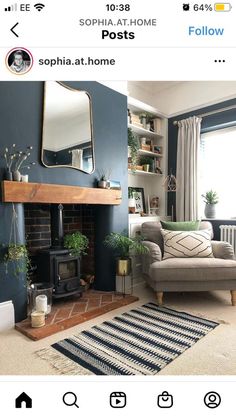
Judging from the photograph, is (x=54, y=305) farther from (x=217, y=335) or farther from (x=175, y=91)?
(x=175, y=91)

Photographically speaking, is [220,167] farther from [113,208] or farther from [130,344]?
→ [130,344]

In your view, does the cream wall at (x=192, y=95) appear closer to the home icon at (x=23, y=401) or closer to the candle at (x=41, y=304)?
the candle at (x=41, y=304)

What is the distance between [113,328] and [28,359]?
61 cm

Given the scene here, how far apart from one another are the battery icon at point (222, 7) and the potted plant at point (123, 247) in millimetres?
1852

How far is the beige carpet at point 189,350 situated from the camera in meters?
1.21

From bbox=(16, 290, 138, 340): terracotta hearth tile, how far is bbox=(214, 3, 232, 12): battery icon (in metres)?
1.84

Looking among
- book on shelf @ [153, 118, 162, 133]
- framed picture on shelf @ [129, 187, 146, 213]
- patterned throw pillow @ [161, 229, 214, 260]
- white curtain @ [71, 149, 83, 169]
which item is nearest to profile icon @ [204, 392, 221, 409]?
patterned throw pillow @ [161, 229, 214, 260]

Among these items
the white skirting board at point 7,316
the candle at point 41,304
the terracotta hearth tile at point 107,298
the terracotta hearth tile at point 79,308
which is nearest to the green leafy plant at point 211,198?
the terracotta hearth tile at point 107,298

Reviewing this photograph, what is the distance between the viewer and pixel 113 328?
66.9 inches

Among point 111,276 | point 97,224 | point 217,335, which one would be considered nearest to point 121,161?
point 97,224

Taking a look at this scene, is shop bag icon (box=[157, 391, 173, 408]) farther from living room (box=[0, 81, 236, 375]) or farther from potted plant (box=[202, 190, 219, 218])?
potted plant (box=[202, 190, 219, 218])

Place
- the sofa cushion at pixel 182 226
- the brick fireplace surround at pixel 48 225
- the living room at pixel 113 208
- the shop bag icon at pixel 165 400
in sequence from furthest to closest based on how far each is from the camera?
1. the sofa cushion at pixel 182 226
2. the brick fireplace surround at pixel 48 225
3. the living room at pixel 113 208
4. the shop bag icon at pixel 165 400

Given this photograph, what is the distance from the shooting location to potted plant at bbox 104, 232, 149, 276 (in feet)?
7.45

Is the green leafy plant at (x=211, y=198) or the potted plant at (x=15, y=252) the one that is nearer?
the potted plant at (x=15, y=252)
